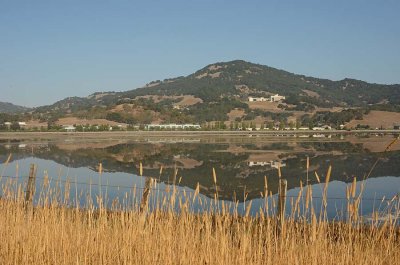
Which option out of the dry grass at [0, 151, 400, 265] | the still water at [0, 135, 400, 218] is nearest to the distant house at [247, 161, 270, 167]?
the still water at [0, 135, 400, 218]

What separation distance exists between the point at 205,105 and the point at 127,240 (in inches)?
6047

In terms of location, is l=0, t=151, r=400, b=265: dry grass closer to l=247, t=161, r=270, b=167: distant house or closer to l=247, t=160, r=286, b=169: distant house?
l=247, t=160, r=286, b=169: distant house

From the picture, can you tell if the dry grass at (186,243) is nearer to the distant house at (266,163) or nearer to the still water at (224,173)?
the still water at (224,173)

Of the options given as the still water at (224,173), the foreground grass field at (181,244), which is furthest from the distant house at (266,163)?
the foreground grass field at (181,244)

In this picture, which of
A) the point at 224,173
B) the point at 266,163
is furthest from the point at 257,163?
Answer: the point at 224,173

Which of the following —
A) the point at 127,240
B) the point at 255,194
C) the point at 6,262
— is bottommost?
the point at 255,194

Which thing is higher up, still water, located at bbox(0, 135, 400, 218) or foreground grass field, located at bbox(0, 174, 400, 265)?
foreground grass field, located at bbox(0, 174, 400, 265)

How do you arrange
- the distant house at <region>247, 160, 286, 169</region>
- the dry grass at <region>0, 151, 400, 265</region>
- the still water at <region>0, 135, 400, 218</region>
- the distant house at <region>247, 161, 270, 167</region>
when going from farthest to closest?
1. the distant house at <region>247, 161, 270, 167</region>
2. the distant house at <region>247, 160, 286, 169</region>
3. the still water at <region>0, 135, 400, 218</region>
4. the dry grass at <region>0, 151, 400, 265</region>

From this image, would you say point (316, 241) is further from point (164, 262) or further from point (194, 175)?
point (194, 175)

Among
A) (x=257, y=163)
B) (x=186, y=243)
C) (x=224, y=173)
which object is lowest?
(x=224, y=173)

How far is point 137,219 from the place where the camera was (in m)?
5.39

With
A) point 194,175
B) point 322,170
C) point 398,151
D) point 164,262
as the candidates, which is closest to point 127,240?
point 164,262

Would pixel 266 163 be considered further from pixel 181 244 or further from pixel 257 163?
pixel 181 244

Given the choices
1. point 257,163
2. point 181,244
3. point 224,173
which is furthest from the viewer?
point 257,163
